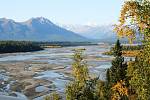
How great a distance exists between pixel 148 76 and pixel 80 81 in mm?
13856

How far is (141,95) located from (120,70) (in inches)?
2242

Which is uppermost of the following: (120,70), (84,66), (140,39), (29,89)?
(140,39)

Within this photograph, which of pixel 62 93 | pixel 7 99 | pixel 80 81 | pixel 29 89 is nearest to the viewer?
pixel 80 81

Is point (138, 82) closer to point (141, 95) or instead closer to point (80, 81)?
point (141, 95)

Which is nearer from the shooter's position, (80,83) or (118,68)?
(80,83)

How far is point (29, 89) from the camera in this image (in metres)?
87.5

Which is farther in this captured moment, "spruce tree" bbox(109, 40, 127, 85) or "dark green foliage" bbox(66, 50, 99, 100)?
"spruce tree" bbox(109, 40, 127, 85)

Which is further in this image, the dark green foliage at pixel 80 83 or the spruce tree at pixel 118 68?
the spruce tree at pixel 118 68

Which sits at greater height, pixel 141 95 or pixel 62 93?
pixel 141 95

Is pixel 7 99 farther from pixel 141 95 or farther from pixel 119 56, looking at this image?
pixel 141 95

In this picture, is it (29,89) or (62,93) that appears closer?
(62,93)

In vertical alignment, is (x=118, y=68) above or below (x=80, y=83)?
below

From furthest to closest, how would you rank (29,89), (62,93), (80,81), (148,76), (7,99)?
(29,89), (62,93), (7,99), (80,81), (148,76)

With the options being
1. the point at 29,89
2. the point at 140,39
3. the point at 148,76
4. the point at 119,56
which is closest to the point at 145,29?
the point at 140,39
